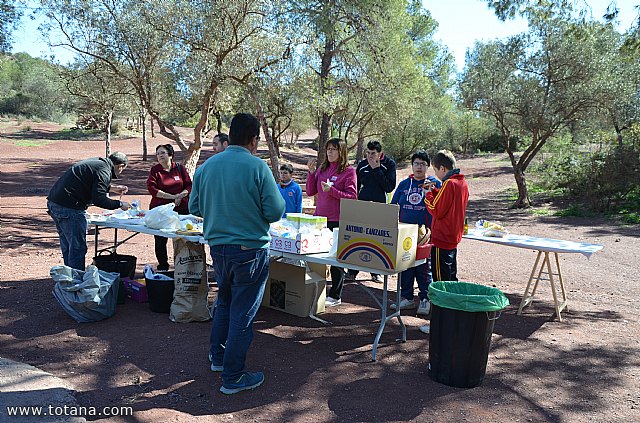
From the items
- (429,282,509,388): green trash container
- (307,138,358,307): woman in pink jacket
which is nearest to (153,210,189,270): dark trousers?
(307,138,358,307): woman in pink jacket

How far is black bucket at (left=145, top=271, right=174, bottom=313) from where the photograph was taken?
5.27 metres

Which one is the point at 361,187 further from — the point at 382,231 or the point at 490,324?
the point at 490,324

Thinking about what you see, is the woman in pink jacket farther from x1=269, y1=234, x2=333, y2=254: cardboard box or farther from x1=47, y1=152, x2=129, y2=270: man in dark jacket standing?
x1=47, y1=152, x2=129, y2=270: man in dark jacket standing

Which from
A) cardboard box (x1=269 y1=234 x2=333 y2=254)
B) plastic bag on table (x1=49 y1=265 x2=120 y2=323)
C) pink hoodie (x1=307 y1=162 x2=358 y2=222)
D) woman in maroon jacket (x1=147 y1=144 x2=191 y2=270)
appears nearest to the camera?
cardboard box (x1=269 y1=234 x2=333 y2=254)

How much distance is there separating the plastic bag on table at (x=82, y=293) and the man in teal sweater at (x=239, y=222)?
1897 mm

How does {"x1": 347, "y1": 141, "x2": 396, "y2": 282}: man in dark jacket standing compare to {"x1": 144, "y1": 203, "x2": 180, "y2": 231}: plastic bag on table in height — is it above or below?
above

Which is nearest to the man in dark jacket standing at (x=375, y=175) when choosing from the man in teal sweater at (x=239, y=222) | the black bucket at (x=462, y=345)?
the black bucket at (x=462, y=345)

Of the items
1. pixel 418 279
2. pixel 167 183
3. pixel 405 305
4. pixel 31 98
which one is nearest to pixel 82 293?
pixel 167 183

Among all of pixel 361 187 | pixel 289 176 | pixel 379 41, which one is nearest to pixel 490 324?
pixel 361 187

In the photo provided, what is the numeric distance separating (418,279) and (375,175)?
1.31 meters

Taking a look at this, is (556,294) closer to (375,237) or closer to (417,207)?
(417,207)

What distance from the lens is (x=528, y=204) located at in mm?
16359

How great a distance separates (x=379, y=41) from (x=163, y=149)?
29.0 ft

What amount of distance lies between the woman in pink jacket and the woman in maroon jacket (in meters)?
1.72
